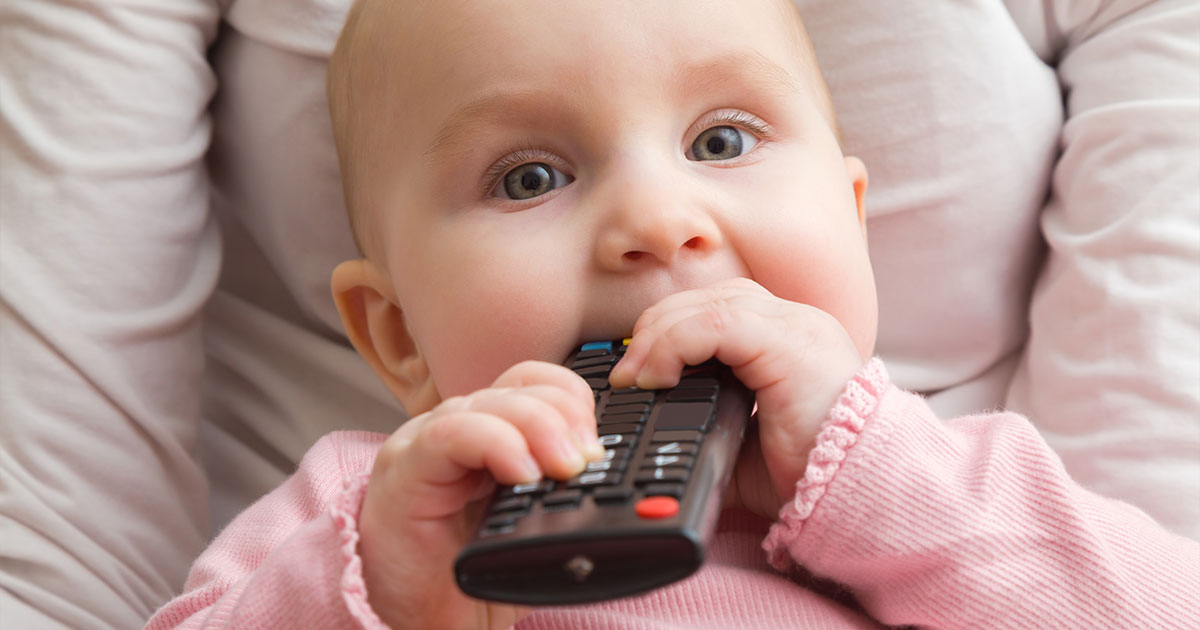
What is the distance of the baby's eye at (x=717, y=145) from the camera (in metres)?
0.96

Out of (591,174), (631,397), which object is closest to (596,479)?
(631,397)

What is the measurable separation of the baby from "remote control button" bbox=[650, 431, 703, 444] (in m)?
0.04

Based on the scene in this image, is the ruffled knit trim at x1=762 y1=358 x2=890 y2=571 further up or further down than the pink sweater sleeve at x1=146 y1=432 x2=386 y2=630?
further up

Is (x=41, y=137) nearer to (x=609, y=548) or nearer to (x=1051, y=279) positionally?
(x=609, y=548)

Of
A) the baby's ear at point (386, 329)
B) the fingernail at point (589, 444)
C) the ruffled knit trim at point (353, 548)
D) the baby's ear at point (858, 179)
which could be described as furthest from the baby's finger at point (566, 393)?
the baby's ear at point (858, 179)

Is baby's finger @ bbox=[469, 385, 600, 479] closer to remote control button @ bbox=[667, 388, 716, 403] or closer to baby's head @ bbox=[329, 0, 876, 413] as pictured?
remote control button @ bbox=[667, 388, 716, 403]

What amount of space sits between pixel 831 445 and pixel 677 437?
0.16m

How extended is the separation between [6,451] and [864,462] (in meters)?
0.87

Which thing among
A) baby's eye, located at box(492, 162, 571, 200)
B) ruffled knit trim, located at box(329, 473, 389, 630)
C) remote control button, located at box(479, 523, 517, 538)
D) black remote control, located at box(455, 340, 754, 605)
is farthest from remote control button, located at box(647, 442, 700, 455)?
baby's eye, located at box(492, 162, 571, 200)

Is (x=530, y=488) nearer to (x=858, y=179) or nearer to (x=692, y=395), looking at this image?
(x=692, y=395)

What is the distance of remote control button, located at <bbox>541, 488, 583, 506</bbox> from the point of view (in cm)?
60

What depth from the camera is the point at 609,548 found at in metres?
0.56

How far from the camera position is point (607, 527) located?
562 mm

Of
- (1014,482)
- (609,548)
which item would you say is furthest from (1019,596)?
(609,548)
